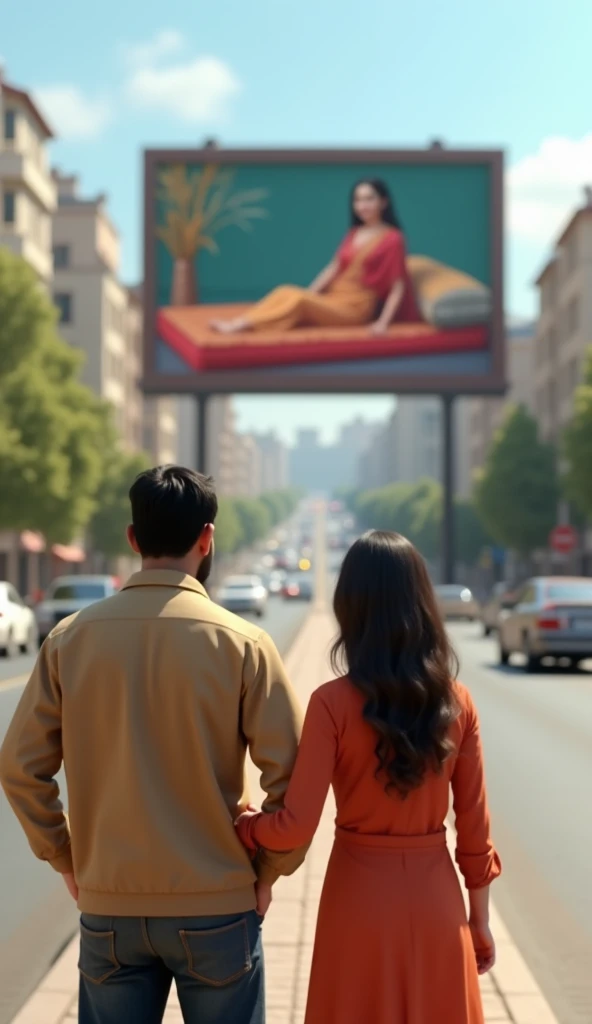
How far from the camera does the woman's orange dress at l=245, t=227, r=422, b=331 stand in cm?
4931

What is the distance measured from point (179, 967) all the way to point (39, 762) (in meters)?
0.54

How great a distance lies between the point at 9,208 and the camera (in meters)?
74.2

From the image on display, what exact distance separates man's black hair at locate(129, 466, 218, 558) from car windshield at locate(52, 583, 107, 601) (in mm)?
30774

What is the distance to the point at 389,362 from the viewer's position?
50000 millimetres

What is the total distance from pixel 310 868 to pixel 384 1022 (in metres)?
5.53

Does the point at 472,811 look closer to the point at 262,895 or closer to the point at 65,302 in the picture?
the point at 262,895

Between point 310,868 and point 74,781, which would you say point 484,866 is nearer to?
point 74,781

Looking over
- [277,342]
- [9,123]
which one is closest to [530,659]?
[277,342]

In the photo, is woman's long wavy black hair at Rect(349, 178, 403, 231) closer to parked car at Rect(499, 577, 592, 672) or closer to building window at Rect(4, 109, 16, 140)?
parked car at Rect(499, 577, 592, 672)

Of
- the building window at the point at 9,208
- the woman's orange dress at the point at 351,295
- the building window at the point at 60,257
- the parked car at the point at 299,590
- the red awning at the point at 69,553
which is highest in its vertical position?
the building window at the point at 60,257

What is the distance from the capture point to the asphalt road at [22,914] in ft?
21.9

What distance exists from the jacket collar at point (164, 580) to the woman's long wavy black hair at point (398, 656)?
1.08 feet

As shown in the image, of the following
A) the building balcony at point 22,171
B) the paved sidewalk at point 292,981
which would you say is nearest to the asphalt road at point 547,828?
the paved sidewalk at point 292,981

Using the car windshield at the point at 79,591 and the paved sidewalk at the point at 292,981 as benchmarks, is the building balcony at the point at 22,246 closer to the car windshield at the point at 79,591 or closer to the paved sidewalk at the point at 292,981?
the car windshield at the point at 79,591
